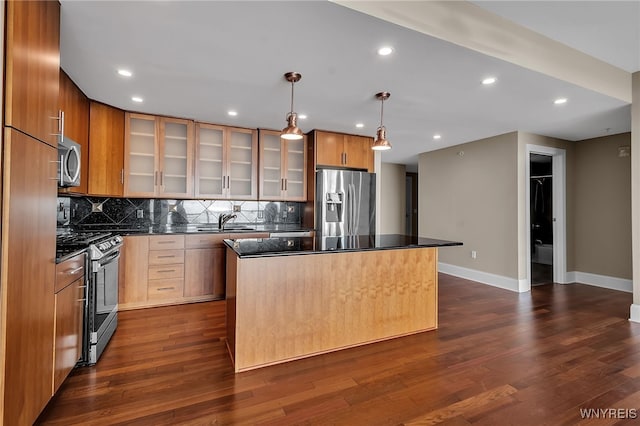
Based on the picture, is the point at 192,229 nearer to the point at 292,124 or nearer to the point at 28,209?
the point at 292,124

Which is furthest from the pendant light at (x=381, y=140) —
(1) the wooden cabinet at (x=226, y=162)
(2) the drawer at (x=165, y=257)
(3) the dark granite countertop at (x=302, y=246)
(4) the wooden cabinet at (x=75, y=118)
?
(4) the wooden cabinet at (x=75, y=118)

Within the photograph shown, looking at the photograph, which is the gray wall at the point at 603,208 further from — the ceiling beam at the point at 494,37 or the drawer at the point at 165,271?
the drawer at the point at 165,271

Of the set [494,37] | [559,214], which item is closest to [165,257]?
[494,37]

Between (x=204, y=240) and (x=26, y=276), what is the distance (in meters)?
2.34

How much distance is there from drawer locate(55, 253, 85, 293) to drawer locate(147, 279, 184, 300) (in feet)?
4.79

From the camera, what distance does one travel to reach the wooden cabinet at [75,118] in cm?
268

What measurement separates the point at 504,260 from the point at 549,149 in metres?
1.91

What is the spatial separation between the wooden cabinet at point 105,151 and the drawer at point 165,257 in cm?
85

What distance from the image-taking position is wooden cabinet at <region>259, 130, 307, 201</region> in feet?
14.8

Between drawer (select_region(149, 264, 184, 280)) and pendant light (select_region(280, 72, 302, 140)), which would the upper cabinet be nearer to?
pendant light (select_region(280, 72, 302, 140))

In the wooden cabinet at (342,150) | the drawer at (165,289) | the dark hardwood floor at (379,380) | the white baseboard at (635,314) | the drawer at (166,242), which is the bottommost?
the dark hardwood floor at (379,380)

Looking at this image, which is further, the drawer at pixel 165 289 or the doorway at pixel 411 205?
the doorway at pixel 411 205

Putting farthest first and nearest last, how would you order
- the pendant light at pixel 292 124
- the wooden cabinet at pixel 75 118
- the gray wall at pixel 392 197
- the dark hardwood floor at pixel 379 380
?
the gray wall at pixel 392 197 < the wooden cabinet at pixel 75 118 < the pendant light at pixel 292 124 < the dark hardwood floor at pixel 379 380

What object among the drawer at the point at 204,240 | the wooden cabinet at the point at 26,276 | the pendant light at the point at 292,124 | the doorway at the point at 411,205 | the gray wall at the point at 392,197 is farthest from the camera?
the doorway at the point at 411,205
